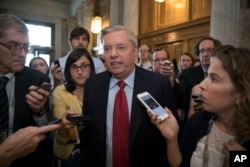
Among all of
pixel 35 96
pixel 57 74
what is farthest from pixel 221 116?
pixel 57 74

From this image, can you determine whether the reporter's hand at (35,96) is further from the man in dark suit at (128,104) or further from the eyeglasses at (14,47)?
the man in dark suit at (128,104)

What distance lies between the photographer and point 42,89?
157 cm

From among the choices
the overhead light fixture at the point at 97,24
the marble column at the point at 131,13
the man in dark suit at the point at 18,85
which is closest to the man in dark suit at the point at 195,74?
the man in dark suit at the point at 18,85

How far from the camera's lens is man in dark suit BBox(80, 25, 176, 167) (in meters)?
1.75

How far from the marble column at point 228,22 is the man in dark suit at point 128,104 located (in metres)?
2.47

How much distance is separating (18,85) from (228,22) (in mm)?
3335

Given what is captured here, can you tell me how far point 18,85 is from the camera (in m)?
1.73

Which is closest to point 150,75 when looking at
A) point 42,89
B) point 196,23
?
point 42,89

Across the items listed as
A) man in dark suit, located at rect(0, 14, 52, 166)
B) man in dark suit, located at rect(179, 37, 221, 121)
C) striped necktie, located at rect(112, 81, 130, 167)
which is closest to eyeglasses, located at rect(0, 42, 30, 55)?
man in dark suit, located at rect(0, 14, 52, 166)

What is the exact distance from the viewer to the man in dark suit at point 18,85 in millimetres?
1601

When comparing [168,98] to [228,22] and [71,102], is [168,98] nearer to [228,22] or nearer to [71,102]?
[71,102]

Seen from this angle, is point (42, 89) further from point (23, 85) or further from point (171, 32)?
point (171, 32)

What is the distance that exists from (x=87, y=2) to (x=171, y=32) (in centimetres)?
518

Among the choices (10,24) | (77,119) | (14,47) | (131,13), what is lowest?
(77,119)
